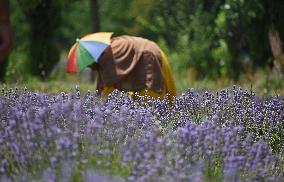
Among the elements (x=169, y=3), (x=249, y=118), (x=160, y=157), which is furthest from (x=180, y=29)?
(x=160, y=157)

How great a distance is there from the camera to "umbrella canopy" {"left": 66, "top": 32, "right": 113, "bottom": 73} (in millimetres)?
6732

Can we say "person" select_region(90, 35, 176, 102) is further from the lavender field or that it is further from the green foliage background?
the green foliage background

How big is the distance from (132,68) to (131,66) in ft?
0.09

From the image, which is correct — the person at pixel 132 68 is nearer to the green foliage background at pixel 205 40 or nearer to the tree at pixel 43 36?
the green foliage background at pixel 205 40

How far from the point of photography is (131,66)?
6.90 meters

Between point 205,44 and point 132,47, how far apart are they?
10.2 metres

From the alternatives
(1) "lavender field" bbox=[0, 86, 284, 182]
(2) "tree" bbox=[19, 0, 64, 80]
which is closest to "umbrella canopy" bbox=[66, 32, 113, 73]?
(1) "lavender field" bbox=[0, 86, 284, 182]

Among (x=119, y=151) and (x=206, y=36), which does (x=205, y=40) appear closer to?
(x=206, y=36)

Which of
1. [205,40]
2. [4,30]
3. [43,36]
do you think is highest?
[4,30]

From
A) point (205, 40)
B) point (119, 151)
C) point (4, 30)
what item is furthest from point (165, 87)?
point (205, 40)

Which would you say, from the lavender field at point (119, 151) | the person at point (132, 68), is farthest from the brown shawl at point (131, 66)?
the lavender field at point (119, 151)

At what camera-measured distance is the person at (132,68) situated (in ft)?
22.5

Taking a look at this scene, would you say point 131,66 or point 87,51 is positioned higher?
point 87,51

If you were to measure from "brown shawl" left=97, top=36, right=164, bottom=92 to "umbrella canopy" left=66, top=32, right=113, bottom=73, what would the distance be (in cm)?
12
